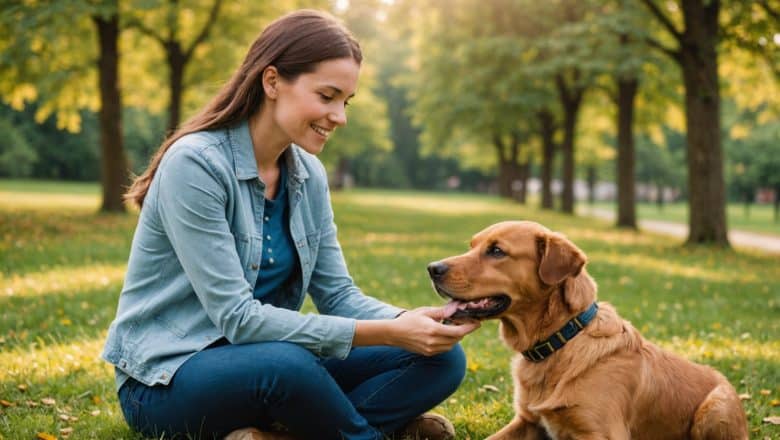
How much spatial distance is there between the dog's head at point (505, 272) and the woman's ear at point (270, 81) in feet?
4.01

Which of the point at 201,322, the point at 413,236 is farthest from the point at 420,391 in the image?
the point at 413,236

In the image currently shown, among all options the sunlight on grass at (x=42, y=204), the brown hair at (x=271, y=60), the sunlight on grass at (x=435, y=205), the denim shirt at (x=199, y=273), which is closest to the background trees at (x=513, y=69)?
the sunlight on grass at (x=42, y=204)

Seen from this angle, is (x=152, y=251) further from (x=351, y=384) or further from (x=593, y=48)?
(x=593, y=48)

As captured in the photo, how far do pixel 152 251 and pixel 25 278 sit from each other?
666 cm

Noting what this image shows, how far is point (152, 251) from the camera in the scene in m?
3.96

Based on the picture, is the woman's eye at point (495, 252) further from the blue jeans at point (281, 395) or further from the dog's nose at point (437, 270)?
Result: the blue jeans at point (281, 395)

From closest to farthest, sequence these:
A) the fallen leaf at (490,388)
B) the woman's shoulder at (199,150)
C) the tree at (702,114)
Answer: the woman's shoulder at (199,150)
the fallen leaf at (490,388)
the tree at (702,114)

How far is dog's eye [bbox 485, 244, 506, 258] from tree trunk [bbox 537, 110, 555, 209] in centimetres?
3170

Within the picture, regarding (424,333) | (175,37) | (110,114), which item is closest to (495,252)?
(424,333)

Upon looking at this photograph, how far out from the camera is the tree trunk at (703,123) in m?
16.4

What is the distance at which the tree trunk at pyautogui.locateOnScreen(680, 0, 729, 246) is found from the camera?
53.9 ft

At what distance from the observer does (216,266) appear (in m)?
3.78

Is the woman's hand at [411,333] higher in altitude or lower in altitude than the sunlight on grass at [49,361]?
higher

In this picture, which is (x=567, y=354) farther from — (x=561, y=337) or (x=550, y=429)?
(x=550, y=429)
